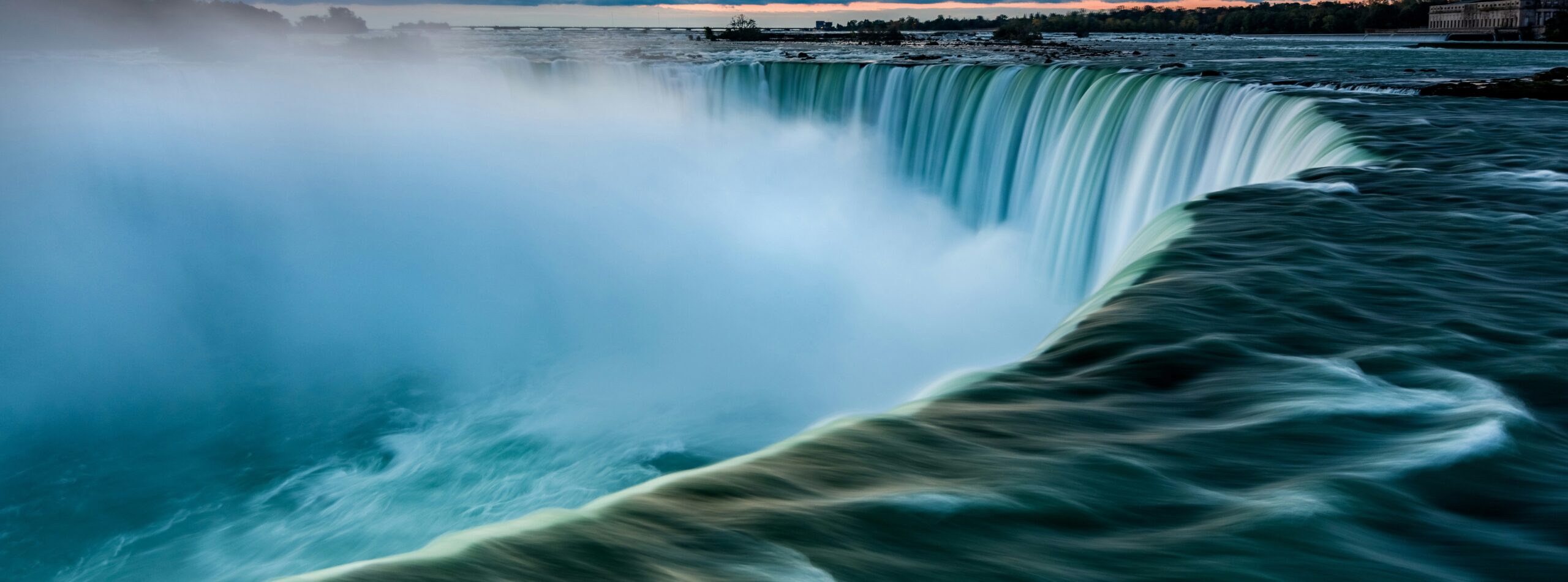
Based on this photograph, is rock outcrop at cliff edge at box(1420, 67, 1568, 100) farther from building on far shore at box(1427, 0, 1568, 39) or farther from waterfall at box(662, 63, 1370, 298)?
building on far shore at box(1427, 0, 1568, 39)

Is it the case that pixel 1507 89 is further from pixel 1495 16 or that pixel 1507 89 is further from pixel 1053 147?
pixel 1495 16

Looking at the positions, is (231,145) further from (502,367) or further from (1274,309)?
(1274,309)

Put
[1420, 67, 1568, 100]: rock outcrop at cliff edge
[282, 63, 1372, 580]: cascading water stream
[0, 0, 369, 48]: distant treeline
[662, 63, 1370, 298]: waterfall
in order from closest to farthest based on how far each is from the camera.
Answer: [282, 63, 1372, 580]: cascading water stream < [662, 63, 1370, 298]: waterfall < [1420, 67, 1568, 100]: rock outcrop at cliff edge < [0, 0, 369, 48]: distant treeline

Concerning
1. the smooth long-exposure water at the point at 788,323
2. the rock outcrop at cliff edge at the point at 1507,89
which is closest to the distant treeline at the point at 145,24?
the smooth long-exposure water at the point at 788,323

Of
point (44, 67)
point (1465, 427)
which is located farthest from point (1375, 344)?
point (44, 67)

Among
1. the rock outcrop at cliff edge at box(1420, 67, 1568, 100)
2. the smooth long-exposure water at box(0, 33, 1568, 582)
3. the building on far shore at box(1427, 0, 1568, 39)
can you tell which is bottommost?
the smooth long-exposure water at box(0, 33, 1568, 582)

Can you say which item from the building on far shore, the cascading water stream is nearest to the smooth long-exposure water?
the cascading water stream
